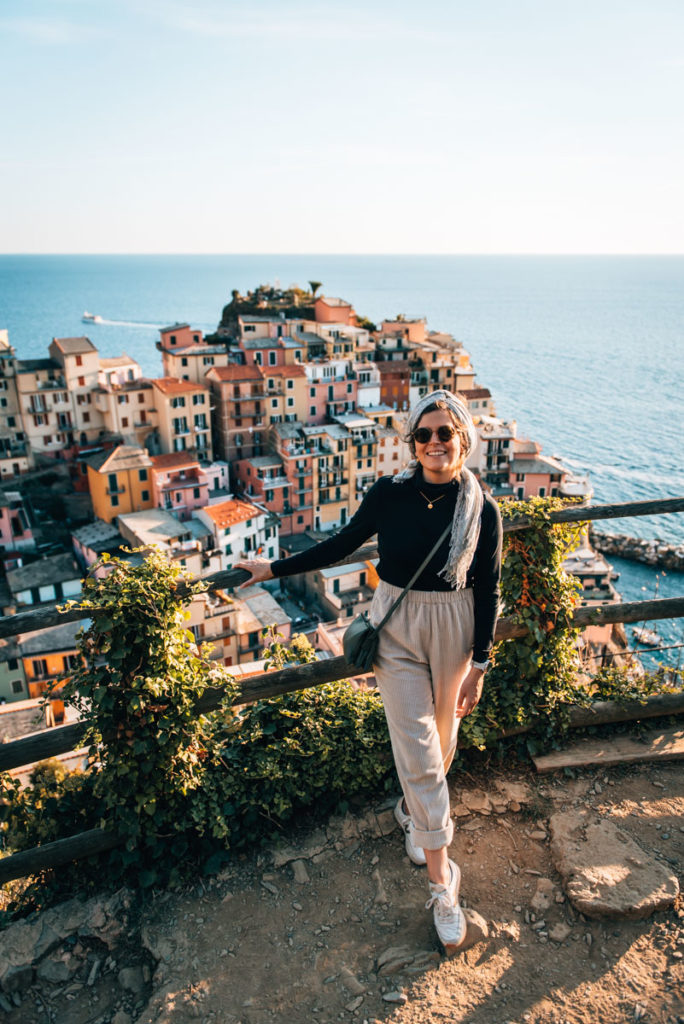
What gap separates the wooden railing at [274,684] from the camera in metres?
2.92

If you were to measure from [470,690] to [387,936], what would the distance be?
1.08 meters

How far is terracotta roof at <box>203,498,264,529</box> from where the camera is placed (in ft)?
96.5

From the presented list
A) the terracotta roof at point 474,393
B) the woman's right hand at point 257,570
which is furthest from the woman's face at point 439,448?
the terracotta roof at point 474,393

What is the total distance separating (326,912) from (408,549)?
167cm

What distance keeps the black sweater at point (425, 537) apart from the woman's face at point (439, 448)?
0.09 meters

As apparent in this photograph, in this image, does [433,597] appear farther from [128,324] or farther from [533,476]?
[128,324]

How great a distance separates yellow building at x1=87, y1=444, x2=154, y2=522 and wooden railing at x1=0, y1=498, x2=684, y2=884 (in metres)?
29.7

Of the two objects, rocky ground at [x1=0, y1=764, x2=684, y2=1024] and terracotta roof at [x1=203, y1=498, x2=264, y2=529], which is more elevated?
rocky ground at [x1=0, y1=764, x2=684, y2=1024]

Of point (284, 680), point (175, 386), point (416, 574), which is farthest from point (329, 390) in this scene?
point (416, 574)

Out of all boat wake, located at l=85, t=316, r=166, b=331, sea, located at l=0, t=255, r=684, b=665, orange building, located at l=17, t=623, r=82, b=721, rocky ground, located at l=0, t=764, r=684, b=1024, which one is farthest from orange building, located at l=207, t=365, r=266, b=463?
boat wake, located at l=85, t=316, r=166, b=331

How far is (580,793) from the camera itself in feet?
11.7

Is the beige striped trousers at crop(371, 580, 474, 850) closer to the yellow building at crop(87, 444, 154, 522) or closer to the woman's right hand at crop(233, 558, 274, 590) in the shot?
the woman's right hand at crop(233, 558, 274, 590)

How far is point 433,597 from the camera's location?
8.89 feet

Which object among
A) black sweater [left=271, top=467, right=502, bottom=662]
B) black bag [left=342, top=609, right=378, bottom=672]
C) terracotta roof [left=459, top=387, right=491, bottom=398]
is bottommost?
terracotta roof [left=459, top=387, right=491, bottom=398]
